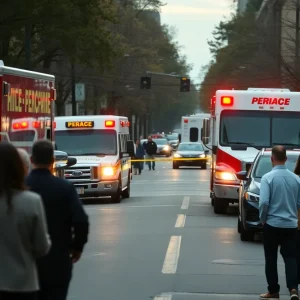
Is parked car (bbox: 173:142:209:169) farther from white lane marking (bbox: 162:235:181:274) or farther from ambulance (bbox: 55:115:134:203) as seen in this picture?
white lane marking (bbox: 162:235:181:274)

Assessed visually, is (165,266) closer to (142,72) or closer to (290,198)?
(290,198)

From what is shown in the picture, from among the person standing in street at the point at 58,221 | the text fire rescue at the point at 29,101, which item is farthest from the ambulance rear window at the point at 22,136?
the person standing in street at the point at 58,221

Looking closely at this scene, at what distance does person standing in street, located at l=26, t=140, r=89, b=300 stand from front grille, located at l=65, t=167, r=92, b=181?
20.4m

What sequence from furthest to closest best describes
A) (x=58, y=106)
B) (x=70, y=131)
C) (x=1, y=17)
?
(x=58, y=106), (x=1, y=17), (x=70, y=131)

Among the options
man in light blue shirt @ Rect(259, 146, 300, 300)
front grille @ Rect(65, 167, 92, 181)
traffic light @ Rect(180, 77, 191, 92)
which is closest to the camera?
man in light blue shirt @ Rect(259, 146, 300, 300)

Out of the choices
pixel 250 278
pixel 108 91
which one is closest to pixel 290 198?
pixel 250 278

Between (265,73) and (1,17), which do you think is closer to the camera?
(1,17)

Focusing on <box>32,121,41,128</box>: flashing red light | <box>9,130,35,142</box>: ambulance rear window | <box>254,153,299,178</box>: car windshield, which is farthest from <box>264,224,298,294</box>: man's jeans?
<box>254,153,299,178</box>: car windshield

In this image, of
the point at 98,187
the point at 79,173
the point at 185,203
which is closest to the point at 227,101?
the point at 185,203

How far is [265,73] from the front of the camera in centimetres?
7275

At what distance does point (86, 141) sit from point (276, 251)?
59.3ft

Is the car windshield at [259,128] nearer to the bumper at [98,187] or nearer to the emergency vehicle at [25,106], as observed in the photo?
the bumper at [98,187]

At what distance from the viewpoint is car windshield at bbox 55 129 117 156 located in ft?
94.5

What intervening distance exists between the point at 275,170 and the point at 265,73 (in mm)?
62034
